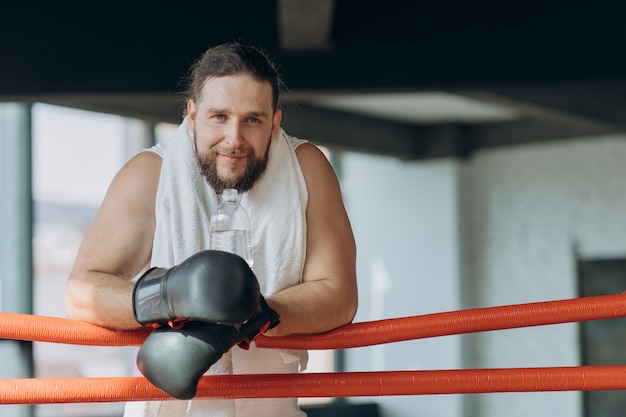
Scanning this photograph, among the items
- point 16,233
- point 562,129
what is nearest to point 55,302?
point 16,233

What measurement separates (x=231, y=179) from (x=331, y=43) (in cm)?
230

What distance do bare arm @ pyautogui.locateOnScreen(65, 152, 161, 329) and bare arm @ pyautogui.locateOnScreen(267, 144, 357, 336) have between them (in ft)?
0.89

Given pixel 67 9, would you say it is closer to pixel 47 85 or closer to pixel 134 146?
pixel 47 85

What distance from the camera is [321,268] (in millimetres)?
1889

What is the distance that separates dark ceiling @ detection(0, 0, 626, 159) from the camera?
3807mm

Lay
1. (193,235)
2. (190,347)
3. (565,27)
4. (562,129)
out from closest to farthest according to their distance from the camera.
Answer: (190,347) < (193,235) < (565,27) < (562,129)

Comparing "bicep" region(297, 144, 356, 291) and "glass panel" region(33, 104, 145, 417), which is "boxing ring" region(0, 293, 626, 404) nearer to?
"bicep" region(297, 144, 356, 291)

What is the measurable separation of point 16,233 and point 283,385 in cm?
483

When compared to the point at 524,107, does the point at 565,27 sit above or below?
below

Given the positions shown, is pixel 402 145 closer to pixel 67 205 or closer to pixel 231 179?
pixel 67 205

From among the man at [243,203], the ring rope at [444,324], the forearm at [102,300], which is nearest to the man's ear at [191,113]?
the man at [243,203]

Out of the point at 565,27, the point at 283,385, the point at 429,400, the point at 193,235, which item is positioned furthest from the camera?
the point at 429,400

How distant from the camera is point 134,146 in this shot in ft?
23.7

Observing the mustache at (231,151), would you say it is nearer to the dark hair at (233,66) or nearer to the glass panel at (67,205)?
the dark hair at (233,66)
